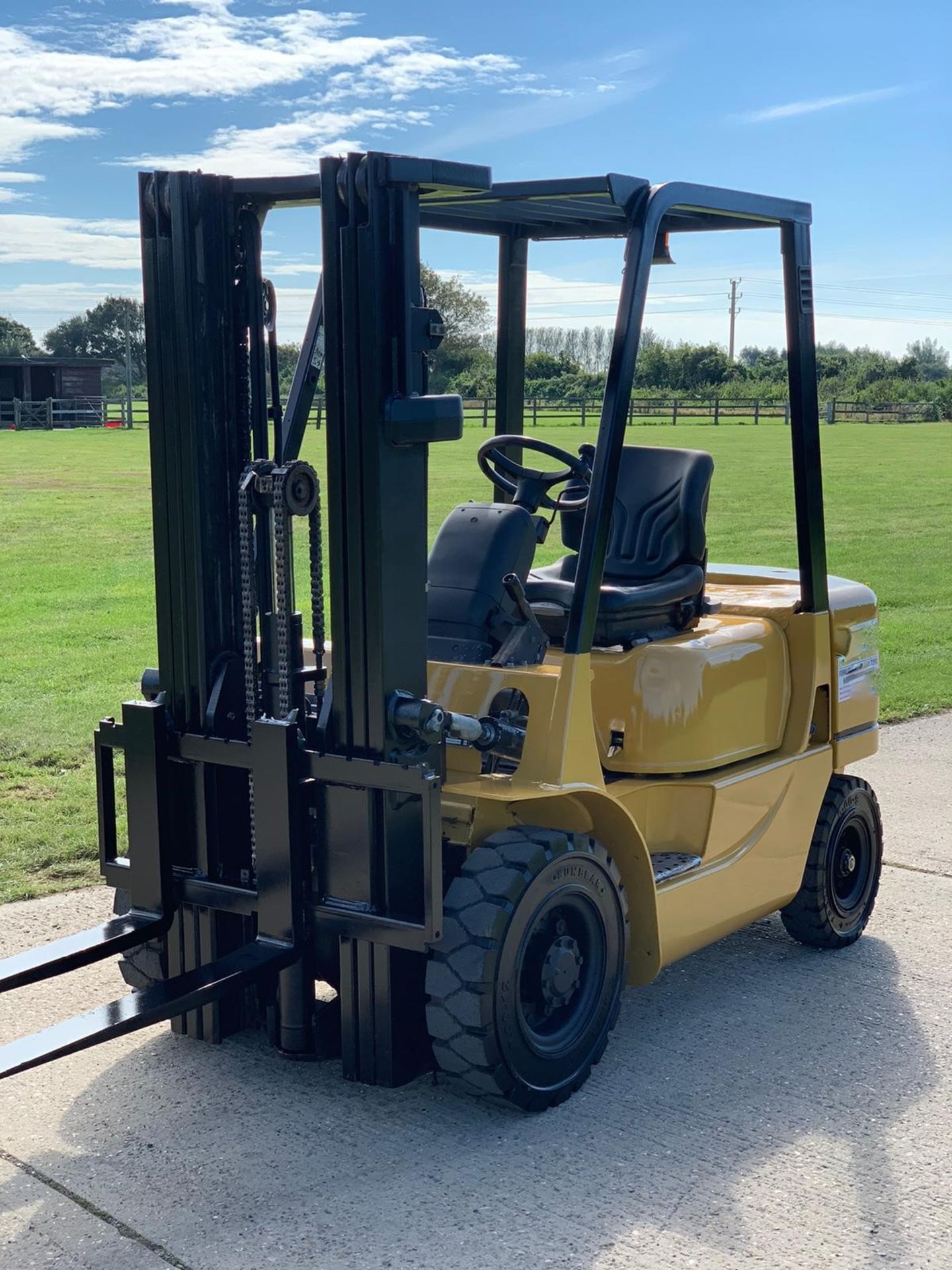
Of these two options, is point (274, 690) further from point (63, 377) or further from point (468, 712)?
point (63, 377)

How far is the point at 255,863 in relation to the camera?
4078 mm

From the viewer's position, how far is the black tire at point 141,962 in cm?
451

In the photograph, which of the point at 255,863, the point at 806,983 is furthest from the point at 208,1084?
the point at 806,983

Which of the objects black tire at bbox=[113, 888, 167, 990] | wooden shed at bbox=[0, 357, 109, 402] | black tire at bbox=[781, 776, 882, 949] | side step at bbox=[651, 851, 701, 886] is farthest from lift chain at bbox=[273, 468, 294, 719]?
wooden shed at bbox=[0, 357, 109, 402]

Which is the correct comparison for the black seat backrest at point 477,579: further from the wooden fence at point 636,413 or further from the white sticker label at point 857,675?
the wooden fence at point 636,413

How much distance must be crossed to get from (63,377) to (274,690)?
5718 cm

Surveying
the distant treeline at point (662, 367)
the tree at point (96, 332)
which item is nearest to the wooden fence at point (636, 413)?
the distant treeline at point (662, 367)

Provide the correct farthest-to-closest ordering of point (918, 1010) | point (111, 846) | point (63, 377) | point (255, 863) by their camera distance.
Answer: point (63, 377) < point (918, 1010) < point (111, 846) < point (255, 863)

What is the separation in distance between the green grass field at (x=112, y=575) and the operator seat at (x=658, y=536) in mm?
1112

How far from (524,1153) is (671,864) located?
1.13m

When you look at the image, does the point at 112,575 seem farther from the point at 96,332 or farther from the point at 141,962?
the point at 96,332

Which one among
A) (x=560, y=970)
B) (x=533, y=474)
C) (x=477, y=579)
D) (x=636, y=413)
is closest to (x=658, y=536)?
(x=533, y=474)

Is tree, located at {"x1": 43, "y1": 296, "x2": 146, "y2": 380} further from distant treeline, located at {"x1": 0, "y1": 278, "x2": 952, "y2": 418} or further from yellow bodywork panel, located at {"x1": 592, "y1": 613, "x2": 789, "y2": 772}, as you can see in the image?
yellow bodywork panel, located at {"x1": 592, "y1": 613, "x2": 789, "y2": 772}

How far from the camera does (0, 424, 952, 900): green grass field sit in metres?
7.41
